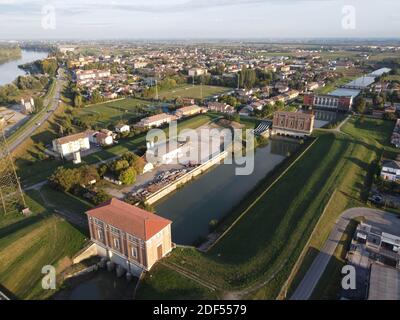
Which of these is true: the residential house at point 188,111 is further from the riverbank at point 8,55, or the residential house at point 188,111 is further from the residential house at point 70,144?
the riverbank at point 8,55

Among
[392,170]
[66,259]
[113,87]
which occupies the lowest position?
[66,259]

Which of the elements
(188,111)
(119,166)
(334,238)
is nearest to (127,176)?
(119,166)

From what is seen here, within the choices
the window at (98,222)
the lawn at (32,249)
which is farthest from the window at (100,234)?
the lawn at (32,249)

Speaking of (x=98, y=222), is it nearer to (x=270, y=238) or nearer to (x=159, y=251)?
(x=159, y=251)

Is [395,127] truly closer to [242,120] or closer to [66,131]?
[242,120]

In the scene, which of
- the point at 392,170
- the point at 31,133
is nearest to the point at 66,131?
Result: the point at 31,133

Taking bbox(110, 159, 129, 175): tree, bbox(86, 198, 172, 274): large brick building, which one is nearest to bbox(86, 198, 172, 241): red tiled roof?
bbox(86, 198, 172, 274): large brick building
